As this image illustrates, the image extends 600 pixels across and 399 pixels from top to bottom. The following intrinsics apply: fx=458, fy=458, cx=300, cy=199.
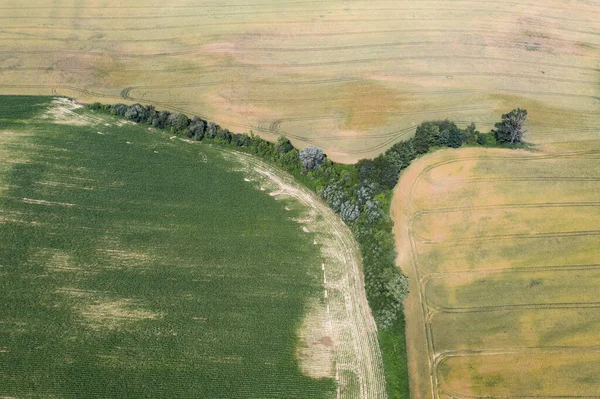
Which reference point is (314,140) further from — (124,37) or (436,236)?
(124,37)

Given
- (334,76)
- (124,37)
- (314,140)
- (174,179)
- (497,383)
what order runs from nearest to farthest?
1. (497,383)
2. (174,179)
3. (314,140)
4. (334,76)
5. (124,37)

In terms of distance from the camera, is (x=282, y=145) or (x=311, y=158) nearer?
(x=311, y=158)

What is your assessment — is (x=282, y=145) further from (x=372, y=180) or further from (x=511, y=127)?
(x=511, y=127)

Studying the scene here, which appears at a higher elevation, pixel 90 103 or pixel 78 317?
pixel 90 103

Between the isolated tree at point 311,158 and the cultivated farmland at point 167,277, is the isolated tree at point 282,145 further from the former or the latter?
the cultivated farmland at point 167,277

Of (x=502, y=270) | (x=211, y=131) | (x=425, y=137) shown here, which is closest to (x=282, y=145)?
(x=211, y=131)

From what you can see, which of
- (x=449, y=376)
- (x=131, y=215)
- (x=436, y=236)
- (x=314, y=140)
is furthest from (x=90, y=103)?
(x=449, y=376)
